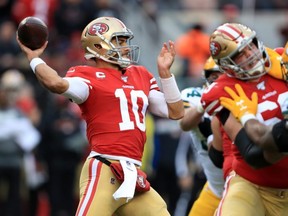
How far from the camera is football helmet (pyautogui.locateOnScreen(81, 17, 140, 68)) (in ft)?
21.5

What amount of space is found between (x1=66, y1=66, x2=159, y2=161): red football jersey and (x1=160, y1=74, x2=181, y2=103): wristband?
18cm

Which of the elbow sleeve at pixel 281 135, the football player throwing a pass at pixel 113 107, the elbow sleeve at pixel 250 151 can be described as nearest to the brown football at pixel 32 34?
the football player throwing a pass at pixel 113 107

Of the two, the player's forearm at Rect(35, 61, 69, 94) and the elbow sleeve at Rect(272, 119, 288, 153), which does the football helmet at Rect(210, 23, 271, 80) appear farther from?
the player's forearm at Rect(35, 61, 69, 94)

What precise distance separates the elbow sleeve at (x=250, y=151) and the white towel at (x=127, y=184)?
27.2 inches

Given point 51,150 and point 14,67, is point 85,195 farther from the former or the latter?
point 14,67

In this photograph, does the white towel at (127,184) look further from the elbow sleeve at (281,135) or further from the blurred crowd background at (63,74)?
the blurred crowd background at (63,74)

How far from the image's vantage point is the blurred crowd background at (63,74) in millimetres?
11781

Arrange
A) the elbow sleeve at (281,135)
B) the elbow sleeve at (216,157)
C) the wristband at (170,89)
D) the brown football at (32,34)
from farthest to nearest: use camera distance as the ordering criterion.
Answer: the elbow sleeve at (216,157)
the wristband at (170,89)
the brown football at (32,34)
the elbow sleeve at (281,135)

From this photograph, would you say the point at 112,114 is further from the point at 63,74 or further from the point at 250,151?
the point at 63,74

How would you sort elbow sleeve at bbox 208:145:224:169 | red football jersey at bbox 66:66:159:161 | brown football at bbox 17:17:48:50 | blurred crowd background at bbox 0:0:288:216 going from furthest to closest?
blurred crowd background at bbox 0:0:288:216 → elbow sleeve at bbox 208:145:224:169 → red football jersey at bbox 66:66:159:161 → brown football at bbox 17:17:48:50

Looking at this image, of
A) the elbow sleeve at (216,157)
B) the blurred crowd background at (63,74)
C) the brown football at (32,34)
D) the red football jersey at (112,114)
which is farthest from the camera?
the blurred crowd background at (63,74)

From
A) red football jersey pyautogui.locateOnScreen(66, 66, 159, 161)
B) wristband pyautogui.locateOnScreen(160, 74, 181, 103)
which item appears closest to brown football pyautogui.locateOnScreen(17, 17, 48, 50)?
red football jersey pyautogui.locateOnScreen(66, 66, 159, 161)

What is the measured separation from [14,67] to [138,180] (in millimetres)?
7014

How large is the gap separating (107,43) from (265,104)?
1.10 m
